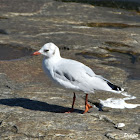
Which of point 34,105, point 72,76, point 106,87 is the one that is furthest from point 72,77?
point 34,105

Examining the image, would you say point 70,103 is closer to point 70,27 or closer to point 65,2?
point 70,27

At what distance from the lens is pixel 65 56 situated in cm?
700

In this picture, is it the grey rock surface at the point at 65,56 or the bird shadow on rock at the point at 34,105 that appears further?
the bird shadow on rock at the point at 34,105

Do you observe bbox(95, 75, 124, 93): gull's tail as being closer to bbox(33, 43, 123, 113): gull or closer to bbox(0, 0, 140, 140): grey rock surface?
bbox(33, 43, 123, 113): gull

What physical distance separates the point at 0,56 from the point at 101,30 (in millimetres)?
2935

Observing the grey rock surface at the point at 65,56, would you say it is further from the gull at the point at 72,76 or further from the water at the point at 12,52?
the gull at the point at 72,76

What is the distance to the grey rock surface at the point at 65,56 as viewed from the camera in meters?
3.89

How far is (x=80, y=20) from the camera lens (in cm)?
1002

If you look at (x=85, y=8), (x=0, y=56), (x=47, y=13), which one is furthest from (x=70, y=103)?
(x=85, y=8)

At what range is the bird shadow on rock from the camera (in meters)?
4.53

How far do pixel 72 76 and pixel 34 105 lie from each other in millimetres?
615

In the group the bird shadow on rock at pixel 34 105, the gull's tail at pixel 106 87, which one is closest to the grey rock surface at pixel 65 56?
the bird shadow on rock at pixel 34 105

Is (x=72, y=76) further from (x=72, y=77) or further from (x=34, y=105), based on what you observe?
(x=34, y=105)

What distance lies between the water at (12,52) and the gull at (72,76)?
2477 mm
